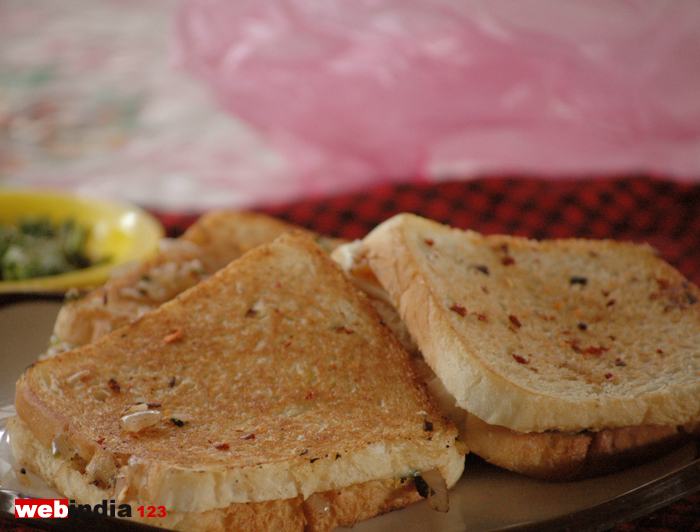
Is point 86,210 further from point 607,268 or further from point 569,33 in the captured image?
point 569,33

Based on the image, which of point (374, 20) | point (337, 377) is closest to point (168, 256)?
point (337, 377)

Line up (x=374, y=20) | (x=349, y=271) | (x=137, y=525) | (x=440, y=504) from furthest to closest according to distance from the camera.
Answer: (x=374, y=20) → (x=349, y=271) → (x=440, y=504) → (x=137, y=525)

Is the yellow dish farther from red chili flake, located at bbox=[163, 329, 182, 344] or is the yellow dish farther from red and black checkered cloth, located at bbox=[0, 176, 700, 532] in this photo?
red chili flake, located at bbox=[163, 329, 182, 344]

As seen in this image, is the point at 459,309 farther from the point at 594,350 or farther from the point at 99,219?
the point at 99,219

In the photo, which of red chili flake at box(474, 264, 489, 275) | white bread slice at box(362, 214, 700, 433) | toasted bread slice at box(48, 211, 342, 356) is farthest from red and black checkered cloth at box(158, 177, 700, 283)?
red chili flake at box(474, 264, 489, 275)

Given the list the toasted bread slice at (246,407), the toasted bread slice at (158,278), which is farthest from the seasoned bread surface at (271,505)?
the toasted bread slice at (158,278)

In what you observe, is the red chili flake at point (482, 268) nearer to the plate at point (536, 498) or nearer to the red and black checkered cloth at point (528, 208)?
the plate at point (536, 498)
